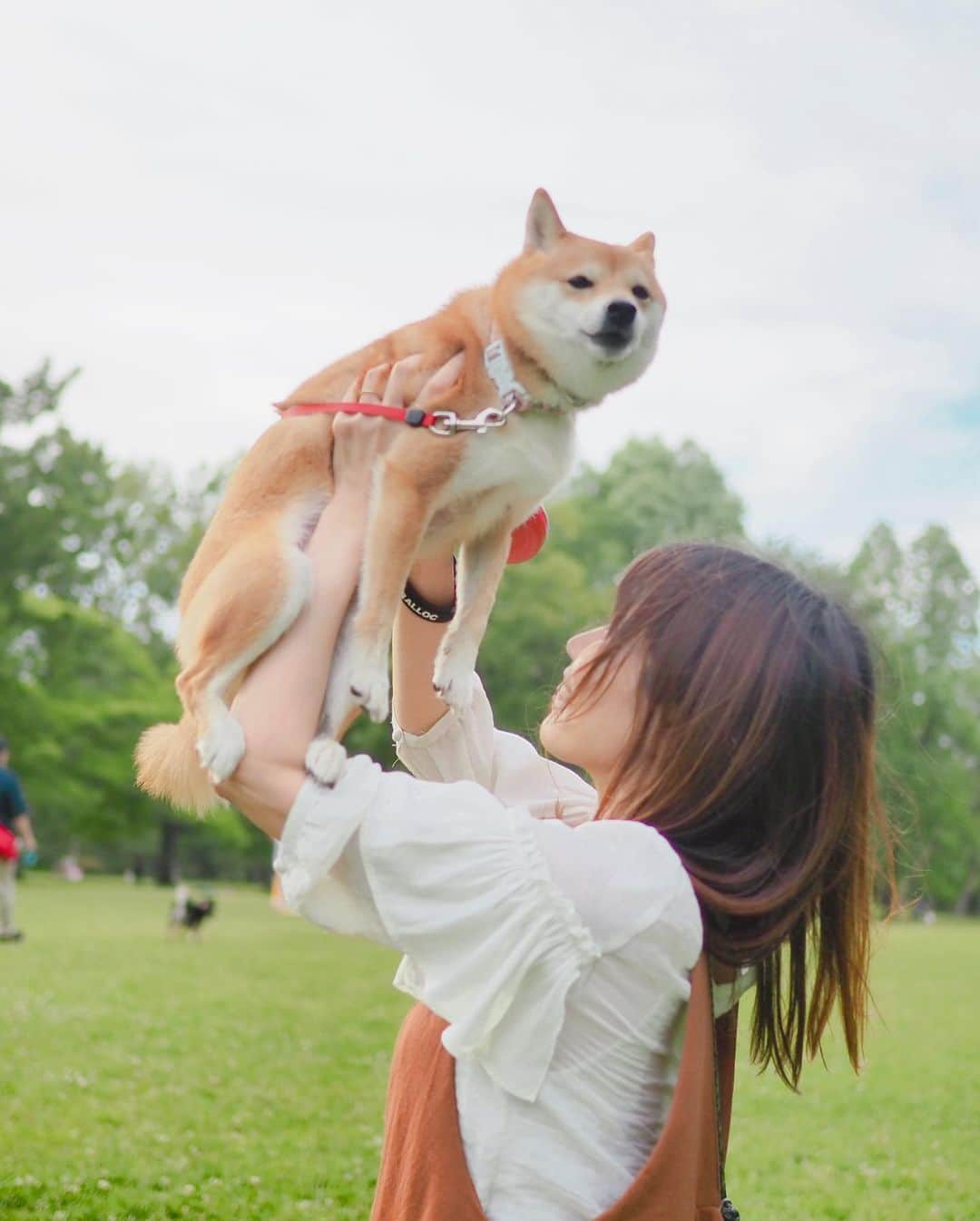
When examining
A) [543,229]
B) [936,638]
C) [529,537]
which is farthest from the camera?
[936,638]

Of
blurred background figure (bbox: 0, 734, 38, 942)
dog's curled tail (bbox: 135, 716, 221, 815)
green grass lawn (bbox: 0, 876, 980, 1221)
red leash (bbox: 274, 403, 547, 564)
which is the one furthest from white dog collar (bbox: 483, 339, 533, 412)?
blurred background figure (bbox: 0, 734, 38, 942)

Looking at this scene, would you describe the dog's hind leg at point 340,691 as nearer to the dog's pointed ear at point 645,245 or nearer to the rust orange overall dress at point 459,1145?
the rust orange overall dress at point 459,1145

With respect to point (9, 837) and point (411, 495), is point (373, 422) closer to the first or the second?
point (411, 495)

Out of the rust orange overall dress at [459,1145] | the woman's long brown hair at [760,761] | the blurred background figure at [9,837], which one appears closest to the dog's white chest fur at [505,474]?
the woman's long brown hair at [760,761]

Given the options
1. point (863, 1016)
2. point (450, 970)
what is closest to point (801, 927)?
point (863, 1016)

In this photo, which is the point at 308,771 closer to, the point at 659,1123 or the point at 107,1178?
the point at 659,1123

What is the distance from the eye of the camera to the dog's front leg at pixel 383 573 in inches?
87.6

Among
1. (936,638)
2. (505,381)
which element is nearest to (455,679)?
(505,381)

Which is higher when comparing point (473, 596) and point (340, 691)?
point (473, 596)

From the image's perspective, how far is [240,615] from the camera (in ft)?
7.36

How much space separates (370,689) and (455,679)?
0.19 metres

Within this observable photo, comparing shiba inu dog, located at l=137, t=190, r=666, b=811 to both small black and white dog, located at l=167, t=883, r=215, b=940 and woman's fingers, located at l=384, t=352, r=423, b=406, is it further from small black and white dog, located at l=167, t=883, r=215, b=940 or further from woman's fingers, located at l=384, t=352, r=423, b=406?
small black and white dog, located at l=167, t=883, r=215, b=940

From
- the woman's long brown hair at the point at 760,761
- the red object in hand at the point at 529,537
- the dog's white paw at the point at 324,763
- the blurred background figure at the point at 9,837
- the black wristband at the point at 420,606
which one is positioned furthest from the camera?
the blurred background figure at the point at 9,837

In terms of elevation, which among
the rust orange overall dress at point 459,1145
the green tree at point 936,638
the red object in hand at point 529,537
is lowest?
the rust orange overall dress at point 459,1145
